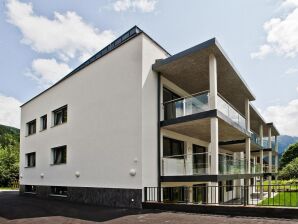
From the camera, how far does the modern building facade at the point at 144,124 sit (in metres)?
11.1

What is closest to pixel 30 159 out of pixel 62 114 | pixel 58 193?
pixel 58 193

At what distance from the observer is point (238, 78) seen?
13.7m

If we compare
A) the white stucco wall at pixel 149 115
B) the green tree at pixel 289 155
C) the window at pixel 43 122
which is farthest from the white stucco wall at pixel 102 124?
the green tree at pixel 289 155

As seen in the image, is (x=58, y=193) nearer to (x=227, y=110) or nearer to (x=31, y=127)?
(x=31, y=127)

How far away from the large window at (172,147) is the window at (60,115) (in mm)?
6963

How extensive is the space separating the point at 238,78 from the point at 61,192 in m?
12.1

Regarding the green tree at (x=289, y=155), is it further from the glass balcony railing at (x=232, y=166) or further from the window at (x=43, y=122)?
the window at (x=43, y=122)

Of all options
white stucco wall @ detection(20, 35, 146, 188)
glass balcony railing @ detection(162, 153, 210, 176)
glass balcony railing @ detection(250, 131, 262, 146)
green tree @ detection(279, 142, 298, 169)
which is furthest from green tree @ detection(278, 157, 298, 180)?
white stucco wall @ detection(20, 35, 146, 188)

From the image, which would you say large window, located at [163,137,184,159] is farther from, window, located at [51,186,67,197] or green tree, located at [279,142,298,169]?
green tree, located at [279,142,298,169]

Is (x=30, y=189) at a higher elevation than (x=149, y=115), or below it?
below

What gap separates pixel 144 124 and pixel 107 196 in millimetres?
3807

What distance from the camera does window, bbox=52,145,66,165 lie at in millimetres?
16403

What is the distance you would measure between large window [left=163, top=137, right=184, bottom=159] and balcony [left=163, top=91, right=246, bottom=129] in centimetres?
138

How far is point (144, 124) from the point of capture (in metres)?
11.3
